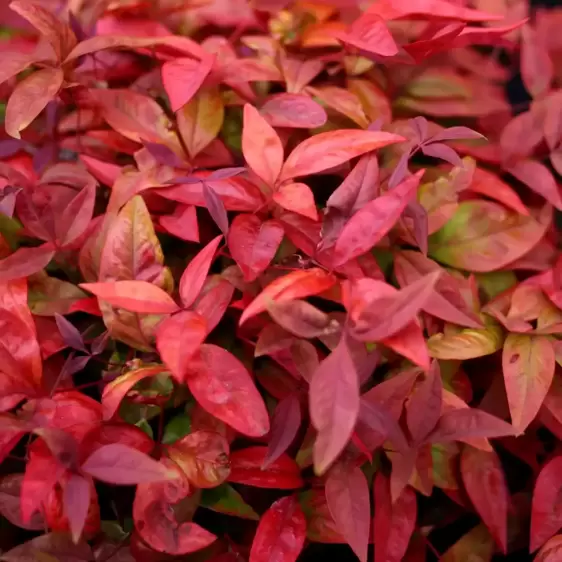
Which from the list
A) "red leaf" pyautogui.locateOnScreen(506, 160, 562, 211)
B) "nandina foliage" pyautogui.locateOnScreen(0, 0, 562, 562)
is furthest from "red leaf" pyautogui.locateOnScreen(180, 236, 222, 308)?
"red leaf" pyautogui.locateOnScreen(506, 160, 562, 211)

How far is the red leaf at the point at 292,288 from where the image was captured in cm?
41

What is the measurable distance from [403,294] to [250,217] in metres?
0.15

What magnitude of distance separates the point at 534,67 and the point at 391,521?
487 mm

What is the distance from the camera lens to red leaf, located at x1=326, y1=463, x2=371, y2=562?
16.7 inches

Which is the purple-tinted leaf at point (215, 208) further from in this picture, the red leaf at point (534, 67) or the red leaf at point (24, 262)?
the red leaf at point (534, 67)

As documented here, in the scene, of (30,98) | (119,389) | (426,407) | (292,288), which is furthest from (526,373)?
(30,98)

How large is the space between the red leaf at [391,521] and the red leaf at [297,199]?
212 millimetres

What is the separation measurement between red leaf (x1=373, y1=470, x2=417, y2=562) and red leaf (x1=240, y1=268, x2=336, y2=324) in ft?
0.55

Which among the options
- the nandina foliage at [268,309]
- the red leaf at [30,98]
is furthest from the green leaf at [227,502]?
the red leaf at [30,98]

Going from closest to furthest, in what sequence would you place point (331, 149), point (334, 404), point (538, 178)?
point (334, 404), point (331, 149), point (538, 178)

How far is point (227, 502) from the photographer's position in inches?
19.0

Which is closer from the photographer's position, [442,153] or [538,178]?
[442,153]

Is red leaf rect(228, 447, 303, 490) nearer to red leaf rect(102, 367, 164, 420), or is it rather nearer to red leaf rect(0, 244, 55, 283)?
red leaf rect(102, 367, 164, 420)

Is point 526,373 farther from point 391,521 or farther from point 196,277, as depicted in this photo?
point 196,277
